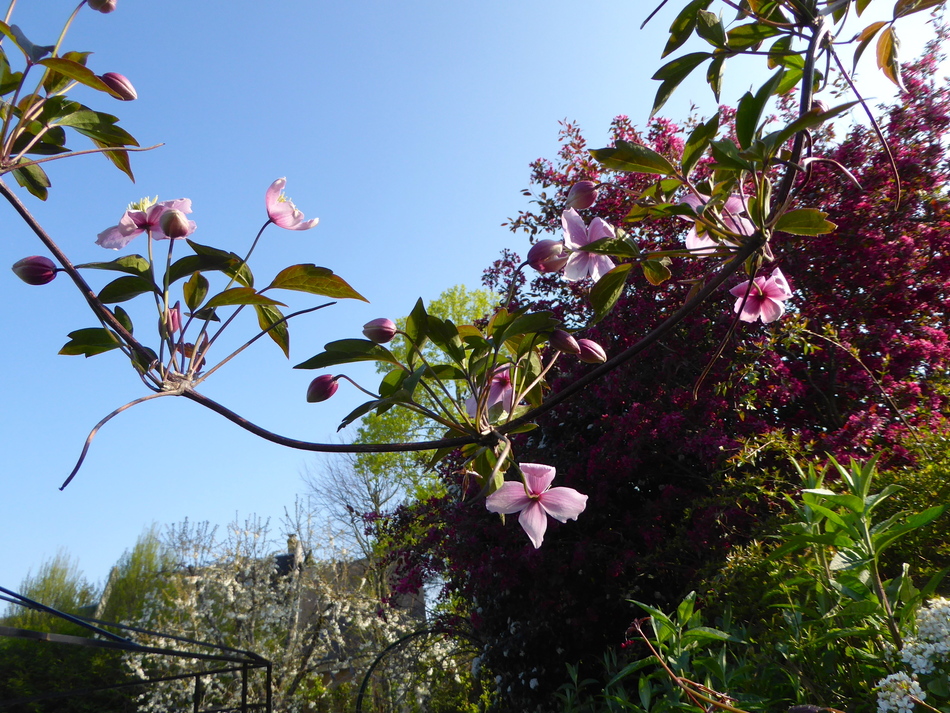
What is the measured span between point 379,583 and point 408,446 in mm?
8363

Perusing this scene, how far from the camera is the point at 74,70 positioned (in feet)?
1.87

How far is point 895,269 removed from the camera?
2584mm

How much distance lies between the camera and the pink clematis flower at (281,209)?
2.41 feet

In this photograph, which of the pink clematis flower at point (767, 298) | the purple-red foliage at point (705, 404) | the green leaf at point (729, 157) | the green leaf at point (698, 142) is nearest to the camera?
the green leaf at point (729, 157)

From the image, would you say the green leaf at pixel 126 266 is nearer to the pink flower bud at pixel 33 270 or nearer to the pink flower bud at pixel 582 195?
the pink flower bud at pixel 33 270

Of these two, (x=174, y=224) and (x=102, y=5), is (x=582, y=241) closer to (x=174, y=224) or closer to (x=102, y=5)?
(x=174, y=224)

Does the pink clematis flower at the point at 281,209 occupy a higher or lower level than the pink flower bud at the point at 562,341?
higher

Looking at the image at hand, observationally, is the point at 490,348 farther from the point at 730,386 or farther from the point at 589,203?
the point at 730,386

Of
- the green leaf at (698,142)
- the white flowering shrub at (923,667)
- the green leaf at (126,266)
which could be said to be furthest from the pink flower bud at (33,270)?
the white flowering shrub at (923,667)

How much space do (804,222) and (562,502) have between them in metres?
0.41

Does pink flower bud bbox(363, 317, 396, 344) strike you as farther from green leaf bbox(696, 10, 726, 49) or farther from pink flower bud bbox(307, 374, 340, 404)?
green leaf bbox(696, 10, 726, 49)

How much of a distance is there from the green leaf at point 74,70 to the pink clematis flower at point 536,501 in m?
0.60

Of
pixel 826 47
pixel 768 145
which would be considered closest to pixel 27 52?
pixel 768 145

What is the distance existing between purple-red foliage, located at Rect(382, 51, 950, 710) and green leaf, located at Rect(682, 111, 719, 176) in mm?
1764
